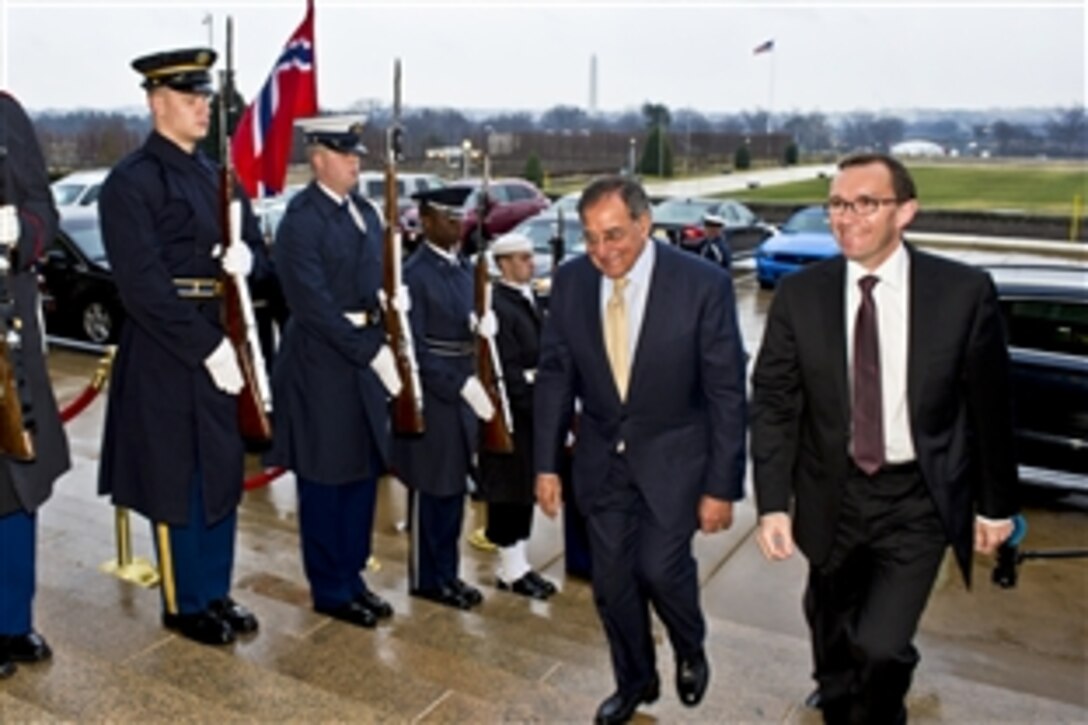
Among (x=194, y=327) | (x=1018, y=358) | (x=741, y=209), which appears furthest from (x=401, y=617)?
(x=741, y=209)

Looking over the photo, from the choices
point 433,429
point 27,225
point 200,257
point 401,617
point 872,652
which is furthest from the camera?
point 433,429

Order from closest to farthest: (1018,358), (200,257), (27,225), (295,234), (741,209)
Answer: (27,225) → (200,257) → (295,234) → (1018,358) → (741,209)

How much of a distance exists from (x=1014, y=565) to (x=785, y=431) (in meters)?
1.63

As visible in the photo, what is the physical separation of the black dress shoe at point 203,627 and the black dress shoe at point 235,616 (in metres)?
0.05

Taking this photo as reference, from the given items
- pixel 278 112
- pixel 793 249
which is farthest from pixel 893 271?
pixel 793 249

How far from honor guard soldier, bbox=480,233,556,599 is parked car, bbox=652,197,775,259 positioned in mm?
8115

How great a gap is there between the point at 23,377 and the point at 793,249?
15.2 metres

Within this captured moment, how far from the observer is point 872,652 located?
3.12m

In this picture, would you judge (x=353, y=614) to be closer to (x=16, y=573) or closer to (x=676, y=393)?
(x=16, y=573)

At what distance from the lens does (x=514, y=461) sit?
5148 mm

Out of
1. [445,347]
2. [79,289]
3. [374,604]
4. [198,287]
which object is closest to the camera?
[198,287]

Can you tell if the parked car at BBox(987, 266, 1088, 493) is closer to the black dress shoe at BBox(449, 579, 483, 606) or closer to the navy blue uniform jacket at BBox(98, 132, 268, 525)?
the black dress shoe at BBox(449, 579, 483, 606)

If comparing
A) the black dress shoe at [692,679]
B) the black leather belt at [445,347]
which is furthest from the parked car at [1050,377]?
the black dress shoe at [692,679]

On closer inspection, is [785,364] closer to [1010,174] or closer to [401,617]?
[401,617]
